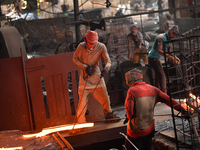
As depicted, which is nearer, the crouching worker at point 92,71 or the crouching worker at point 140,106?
the crouching worker at point 140,106

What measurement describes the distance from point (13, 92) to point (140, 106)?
4.23 metres

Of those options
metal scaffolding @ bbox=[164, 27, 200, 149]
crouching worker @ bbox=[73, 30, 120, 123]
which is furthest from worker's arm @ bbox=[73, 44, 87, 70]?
metal scaffolding @ bbox=[164, 27, 200, 149]

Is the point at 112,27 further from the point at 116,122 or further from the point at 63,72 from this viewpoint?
the point at 116,122

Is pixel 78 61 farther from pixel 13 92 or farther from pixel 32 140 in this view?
pixel 13 92

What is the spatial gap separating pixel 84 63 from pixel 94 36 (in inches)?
30.3

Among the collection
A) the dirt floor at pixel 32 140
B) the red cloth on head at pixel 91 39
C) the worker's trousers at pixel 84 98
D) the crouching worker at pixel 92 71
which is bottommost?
the dirt floor at pixel 32 140

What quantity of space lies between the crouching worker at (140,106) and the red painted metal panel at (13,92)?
3.75 metres

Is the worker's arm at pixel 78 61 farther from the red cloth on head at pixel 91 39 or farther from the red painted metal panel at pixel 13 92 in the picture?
the red painted metal panel at pixel 13 92

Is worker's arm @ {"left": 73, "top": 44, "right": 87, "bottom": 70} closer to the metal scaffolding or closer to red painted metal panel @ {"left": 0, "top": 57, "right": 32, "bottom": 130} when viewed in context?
red painted metal panel @ {"left": 0, "top": 57, "right": 32, "bottom": 130}

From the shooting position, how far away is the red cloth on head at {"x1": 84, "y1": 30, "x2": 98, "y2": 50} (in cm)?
606

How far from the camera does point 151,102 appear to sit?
15.1ft

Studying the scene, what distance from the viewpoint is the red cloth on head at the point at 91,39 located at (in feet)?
19.9

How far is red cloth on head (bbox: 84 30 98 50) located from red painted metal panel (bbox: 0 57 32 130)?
7.55ft

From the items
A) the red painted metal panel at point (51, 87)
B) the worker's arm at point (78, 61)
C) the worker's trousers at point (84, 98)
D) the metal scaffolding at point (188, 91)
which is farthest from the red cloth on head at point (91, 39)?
the metal scaffolding at point (188, 91)
